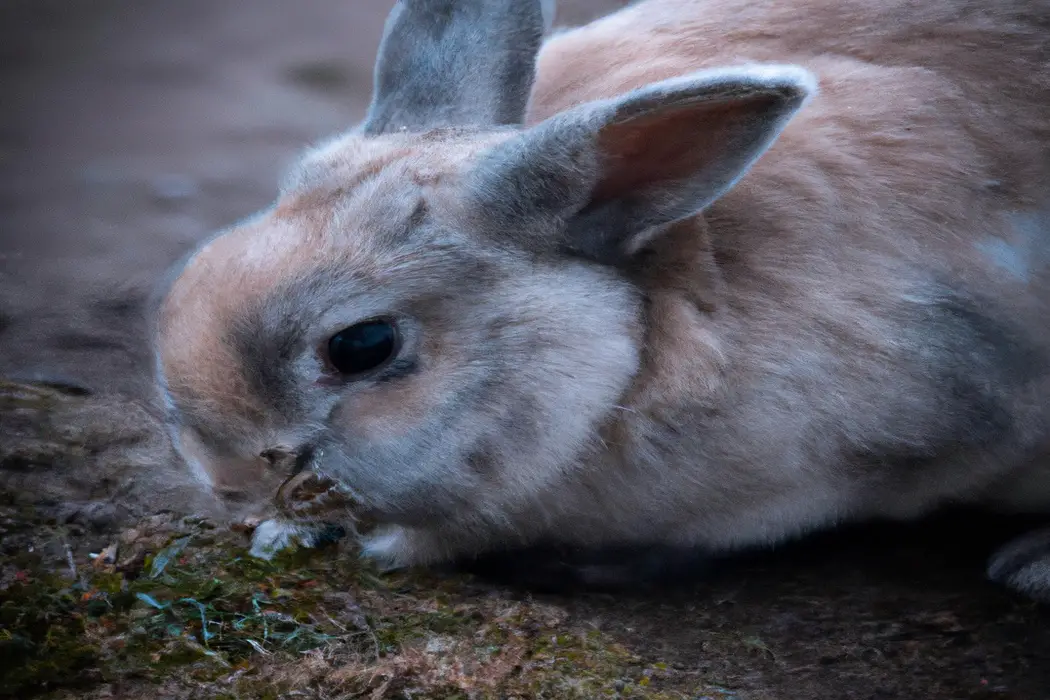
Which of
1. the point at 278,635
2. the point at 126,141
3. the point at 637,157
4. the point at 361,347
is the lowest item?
the point at 278,635

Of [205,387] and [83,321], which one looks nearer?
[205,387]

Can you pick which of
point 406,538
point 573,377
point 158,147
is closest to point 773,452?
point 573,377

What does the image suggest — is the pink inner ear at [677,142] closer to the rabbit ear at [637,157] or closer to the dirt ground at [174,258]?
the rabbit ear at [637,157]

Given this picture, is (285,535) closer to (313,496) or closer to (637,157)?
(313,496)

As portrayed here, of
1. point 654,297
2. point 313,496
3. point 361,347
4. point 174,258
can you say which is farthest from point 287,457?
point 174,258

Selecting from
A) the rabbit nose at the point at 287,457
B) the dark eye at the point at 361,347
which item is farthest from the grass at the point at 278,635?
the dark eye at the point at 361,347

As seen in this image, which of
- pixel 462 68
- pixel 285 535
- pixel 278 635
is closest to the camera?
pixel 278 635

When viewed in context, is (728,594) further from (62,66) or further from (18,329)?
(62,66)
